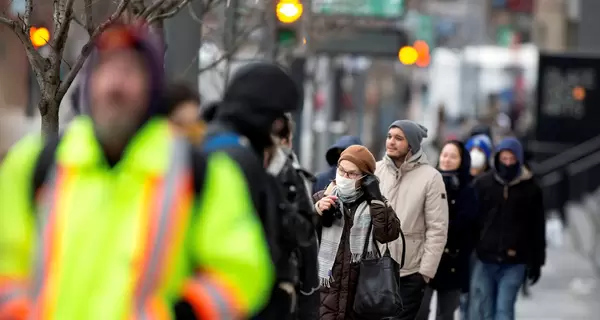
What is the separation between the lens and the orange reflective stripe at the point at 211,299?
3.44 meters

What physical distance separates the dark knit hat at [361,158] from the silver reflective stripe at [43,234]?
445 centimetres

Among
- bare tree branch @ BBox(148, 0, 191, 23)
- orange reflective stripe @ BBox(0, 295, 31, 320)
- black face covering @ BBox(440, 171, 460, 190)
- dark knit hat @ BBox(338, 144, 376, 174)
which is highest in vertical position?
bare tree branch @ BBox(148, 0, 191, 23)

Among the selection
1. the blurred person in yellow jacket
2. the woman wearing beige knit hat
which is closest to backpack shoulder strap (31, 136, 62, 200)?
the blurred person in yellow jacket

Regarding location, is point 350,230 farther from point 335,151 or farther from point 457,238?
point 457,238

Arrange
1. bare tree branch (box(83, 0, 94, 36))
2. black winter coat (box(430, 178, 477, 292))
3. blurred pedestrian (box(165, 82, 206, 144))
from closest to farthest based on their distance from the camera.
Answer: blurred pedestrian (box(165, 82, 206, 144)), bare tree branch (box(83, 0, 94, 36)), black winter coat (box(430, 178, 477, 292))

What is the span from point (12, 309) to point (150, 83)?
0.66 meters

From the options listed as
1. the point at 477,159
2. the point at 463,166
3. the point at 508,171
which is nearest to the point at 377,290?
the point at 463,166

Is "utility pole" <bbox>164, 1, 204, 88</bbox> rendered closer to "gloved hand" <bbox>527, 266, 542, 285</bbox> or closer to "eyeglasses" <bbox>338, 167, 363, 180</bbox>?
"eyeglasses" <bbox>338, 167, 363, 180</bbox>

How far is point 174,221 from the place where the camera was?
344 centimetres

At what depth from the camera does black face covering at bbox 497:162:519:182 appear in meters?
10.8

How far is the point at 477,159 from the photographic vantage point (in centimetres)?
1198

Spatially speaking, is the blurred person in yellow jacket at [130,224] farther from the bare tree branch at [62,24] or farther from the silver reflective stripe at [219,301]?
the bare tree branch at [62,24]

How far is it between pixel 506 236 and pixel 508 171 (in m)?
0.50

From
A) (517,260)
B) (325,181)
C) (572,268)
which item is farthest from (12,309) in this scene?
(572,268)
